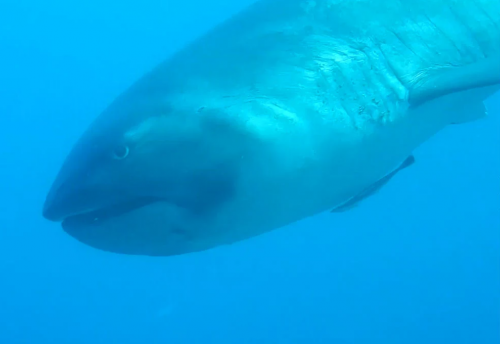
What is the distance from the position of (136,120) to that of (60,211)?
0.46 m

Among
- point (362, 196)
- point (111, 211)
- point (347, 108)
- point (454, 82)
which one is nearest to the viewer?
point (111, 211)

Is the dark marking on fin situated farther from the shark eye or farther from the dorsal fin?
the shark eye

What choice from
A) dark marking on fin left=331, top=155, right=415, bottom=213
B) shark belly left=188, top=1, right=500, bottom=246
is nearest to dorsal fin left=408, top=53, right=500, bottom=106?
shark belly left=188, top=1, right=500, bottom=246

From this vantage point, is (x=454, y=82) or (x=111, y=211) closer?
(x=111, y=211)

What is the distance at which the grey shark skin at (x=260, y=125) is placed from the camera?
2340mm

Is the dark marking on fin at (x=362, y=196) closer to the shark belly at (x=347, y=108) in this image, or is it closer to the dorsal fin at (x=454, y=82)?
the shark belly at (x=347, y=108)

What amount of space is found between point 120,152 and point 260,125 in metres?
0.56

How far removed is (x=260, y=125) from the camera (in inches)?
94.7

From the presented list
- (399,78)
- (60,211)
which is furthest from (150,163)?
(399,78)

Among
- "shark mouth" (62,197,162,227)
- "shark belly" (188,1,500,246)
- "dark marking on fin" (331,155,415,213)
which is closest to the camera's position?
"shark mouth" (62,197,162,227)

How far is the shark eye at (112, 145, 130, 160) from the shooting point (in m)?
2.34

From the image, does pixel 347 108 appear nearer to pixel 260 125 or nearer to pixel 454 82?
pixel 260 125

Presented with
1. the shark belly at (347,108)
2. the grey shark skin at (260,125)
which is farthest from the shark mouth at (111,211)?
the shark belly at (347,108)

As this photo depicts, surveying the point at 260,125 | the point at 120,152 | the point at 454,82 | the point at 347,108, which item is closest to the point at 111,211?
the point at 120,152
